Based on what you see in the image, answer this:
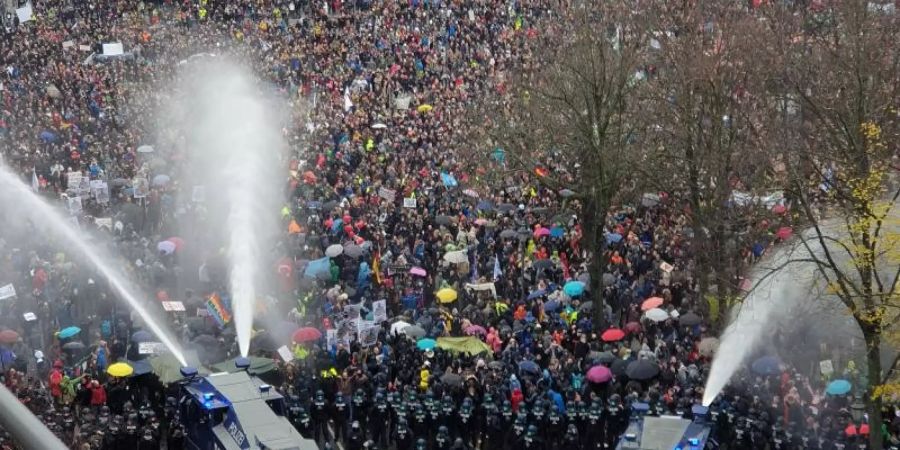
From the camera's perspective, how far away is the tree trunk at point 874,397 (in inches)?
972

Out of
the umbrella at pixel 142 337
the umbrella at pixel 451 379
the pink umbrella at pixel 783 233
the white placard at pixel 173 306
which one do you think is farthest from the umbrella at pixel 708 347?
the umbrella at pixel 142 337

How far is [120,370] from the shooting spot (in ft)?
88.8

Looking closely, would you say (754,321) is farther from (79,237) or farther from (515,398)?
(79,237)

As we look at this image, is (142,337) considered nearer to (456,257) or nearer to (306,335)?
(306,335)

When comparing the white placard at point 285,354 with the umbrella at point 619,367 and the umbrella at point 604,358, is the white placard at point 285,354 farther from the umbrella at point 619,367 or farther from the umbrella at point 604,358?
the umbrella at point 619,367

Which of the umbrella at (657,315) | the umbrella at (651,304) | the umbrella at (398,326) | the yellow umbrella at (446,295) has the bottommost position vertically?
the umbrella at (398,326)

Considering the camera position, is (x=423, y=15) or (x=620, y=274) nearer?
(x=620, y=274)

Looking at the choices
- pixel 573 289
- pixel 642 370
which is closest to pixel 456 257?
pixel 573 289

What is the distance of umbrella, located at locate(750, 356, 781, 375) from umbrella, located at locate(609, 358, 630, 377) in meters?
2.86

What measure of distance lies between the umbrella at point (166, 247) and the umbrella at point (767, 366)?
1718cm

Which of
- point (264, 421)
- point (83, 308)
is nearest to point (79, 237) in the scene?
point (83, 308)

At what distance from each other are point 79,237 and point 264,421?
56.8ft

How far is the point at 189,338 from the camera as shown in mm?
30641

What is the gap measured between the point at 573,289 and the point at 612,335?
3402 mm
